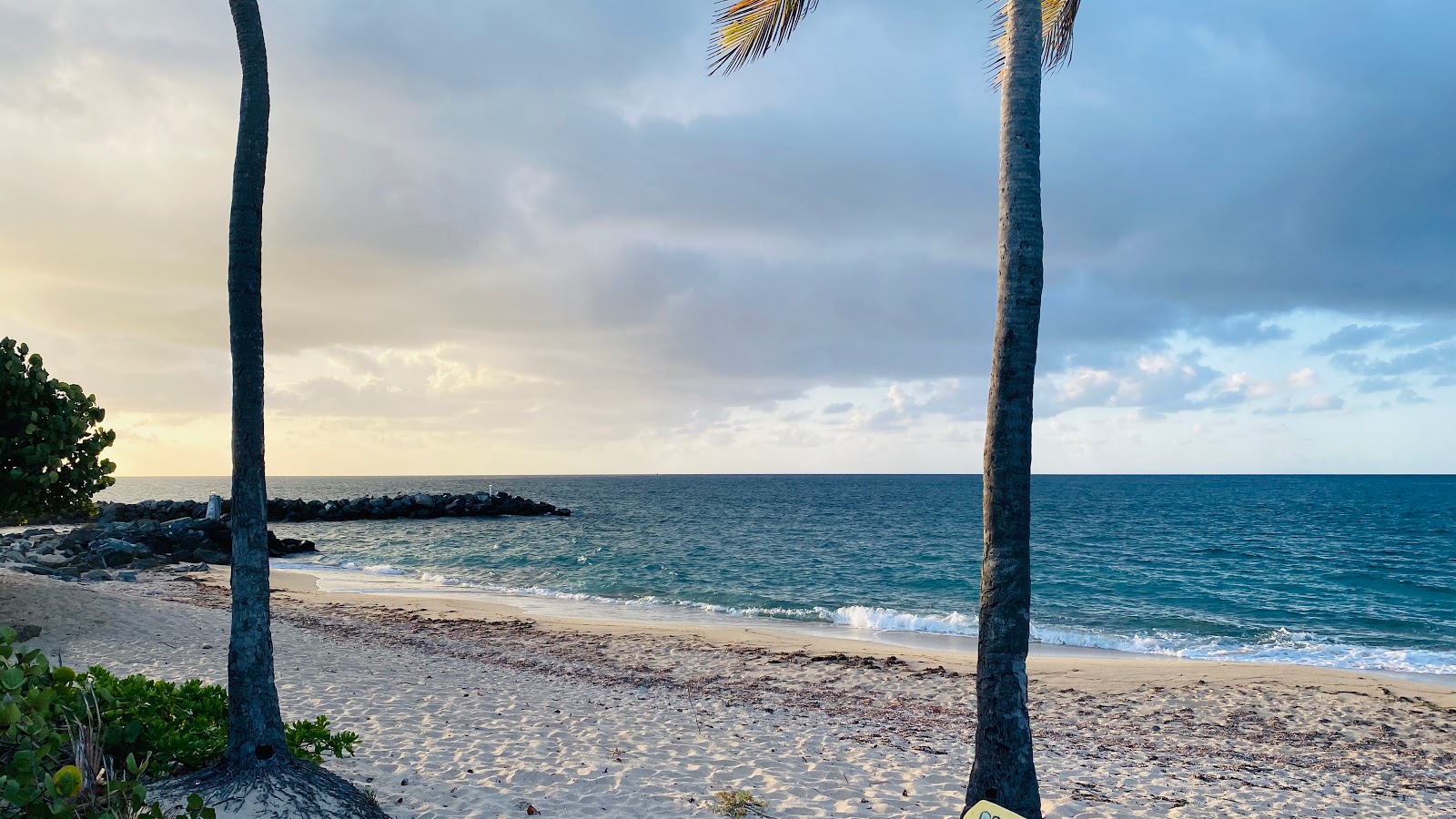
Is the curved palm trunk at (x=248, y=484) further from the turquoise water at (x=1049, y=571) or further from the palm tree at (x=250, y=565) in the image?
the turquoise water at (x=1049, y=571)

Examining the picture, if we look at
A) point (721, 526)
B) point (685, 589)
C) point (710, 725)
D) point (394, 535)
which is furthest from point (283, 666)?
point (721, 526)

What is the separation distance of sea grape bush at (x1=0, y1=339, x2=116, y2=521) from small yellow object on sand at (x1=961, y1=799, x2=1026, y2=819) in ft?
41.9

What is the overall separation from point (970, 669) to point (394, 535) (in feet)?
142

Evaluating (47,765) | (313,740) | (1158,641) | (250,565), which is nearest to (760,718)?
(313,740)

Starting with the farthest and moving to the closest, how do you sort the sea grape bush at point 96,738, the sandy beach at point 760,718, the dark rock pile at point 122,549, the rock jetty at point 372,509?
the rock jetty at point 372,509 < the dark rock pile at point 122,549 < the sandy beach at point 760,718 < the sea grape bush at point 96,738

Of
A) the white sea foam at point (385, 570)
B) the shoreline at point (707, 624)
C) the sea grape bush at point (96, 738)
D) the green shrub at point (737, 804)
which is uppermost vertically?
the sea grape bush at point (96, 738)

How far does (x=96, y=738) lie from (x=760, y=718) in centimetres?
718

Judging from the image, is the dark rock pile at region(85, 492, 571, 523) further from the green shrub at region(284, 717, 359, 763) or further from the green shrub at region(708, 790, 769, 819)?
the green shrub at region(708, 790, 769, 819)

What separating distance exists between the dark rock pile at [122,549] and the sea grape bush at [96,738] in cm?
1966

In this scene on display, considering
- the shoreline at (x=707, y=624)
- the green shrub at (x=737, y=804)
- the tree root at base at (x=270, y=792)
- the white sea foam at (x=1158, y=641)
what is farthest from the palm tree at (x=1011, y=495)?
the white sea foam at (x=1158, y=641)

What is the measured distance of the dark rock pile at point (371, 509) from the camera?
198ft

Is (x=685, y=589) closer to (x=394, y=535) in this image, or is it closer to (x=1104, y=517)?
(x=394, y=535)

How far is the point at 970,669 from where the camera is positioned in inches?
558

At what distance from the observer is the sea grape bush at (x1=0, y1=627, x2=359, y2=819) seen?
12.9 feet
